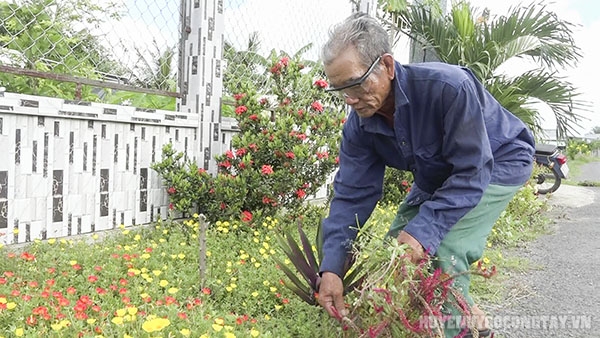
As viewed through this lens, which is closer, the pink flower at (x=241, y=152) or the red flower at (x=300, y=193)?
the pink flower at (x=241, y=152)

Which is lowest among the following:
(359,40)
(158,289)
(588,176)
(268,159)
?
(588,176)

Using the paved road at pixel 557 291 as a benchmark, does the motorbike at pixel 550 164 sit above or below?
above

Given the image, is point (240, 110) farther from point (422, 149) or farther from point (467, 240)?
point (467, 240)

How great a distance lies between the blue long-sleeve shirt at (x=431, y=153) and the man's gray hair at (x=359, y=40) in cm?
15

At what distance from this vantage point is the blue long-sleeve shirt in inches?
75.4

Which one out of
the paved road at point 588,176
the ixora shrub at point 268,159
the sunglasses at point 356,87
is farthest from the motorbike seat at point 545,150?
the sunglasses at point 356,87

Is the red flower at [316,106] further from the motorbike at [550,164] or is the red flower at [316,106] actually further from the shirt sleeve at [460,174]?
the motorbike at [550,164]

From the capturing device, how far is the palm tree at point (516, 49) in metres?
7.12

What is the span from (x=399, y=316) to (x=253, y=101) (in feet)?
9.39

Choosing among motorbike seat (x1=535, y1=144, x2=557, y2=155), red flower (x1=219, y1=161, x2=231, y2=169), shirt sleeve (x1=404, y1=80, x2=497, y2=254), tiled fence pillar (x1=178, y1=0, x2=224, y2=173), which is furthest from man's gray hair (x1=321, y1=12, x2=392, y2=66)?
motorbike seat (x1=535, y1=144, x2=557, y2=155)

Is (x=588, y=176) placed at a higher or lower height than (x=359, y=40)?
lower

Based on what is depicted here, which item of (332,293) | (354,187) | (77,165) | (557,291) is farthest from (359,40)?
(557,291)

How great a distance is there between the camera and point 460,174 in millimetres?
1932

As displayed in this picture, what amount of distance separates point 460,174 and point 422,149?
0.71 ft
